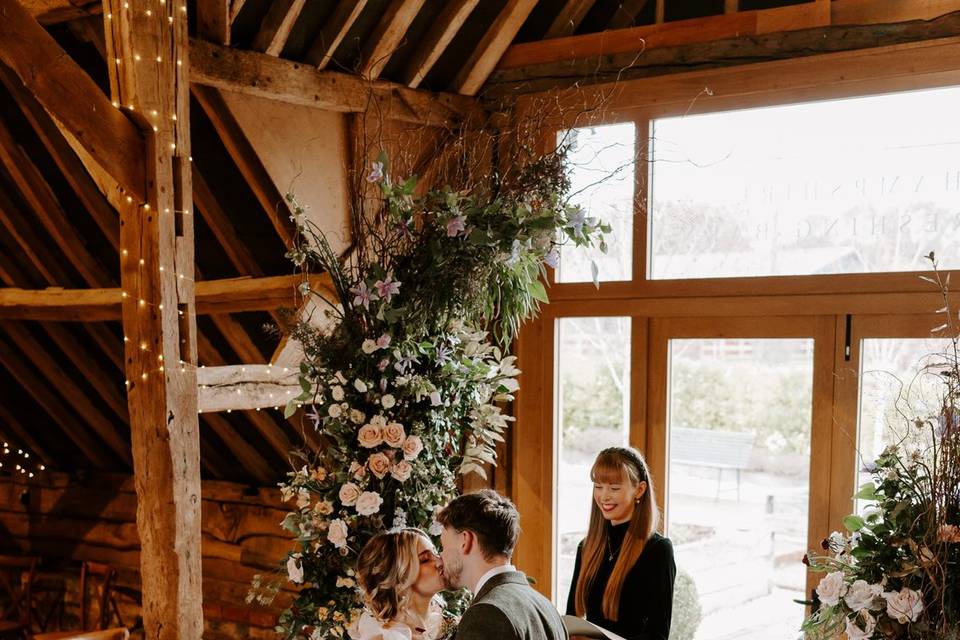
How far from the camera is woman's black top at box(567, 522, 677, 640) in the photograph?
318 cm

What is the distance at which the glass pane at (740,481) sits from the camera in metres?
4.61

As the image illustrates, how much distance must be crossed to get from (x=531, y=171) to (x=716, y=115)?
66.9 inches

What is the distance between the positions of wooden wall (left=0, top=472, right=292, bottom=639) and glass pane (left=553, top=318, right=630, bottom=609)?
2339mm

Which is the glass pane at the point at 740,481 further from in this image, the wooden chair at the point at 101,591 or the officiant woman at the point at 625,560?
the wooden chair at the point at 101,591

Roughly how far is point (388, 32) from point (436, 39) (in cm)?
33

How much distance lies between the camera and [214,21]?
427cm

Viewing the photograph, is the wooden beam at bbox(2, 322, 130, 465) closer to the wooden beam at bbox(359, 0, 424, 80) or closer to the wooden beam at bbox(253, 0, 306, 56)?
the wooden beam at bbox(253, 0, 306, 56)

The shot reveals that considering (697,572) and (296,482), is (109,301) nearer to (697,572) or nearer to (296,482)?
(296,482)

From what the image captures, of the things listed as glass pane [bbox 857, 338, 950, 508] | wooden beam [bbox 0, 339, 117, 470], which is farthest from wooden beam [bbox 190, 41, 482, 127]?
wooden beam [bbox 0, 339, 117, 470]

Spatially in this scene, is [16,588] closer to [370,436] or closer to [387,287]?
[370,436]

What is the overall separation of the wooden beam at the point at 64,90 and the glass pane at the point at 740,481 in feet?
9.40

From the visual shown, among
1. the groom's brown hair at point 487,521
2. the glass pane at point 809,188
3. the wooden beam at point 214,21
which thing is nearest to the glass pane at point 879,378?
the glass pane at point 809,188

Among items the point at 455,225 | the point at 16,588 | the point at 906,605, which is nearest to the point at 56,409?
the point at 16,588

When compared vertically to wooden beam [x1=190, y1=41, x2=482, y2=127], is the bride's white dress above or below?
below
